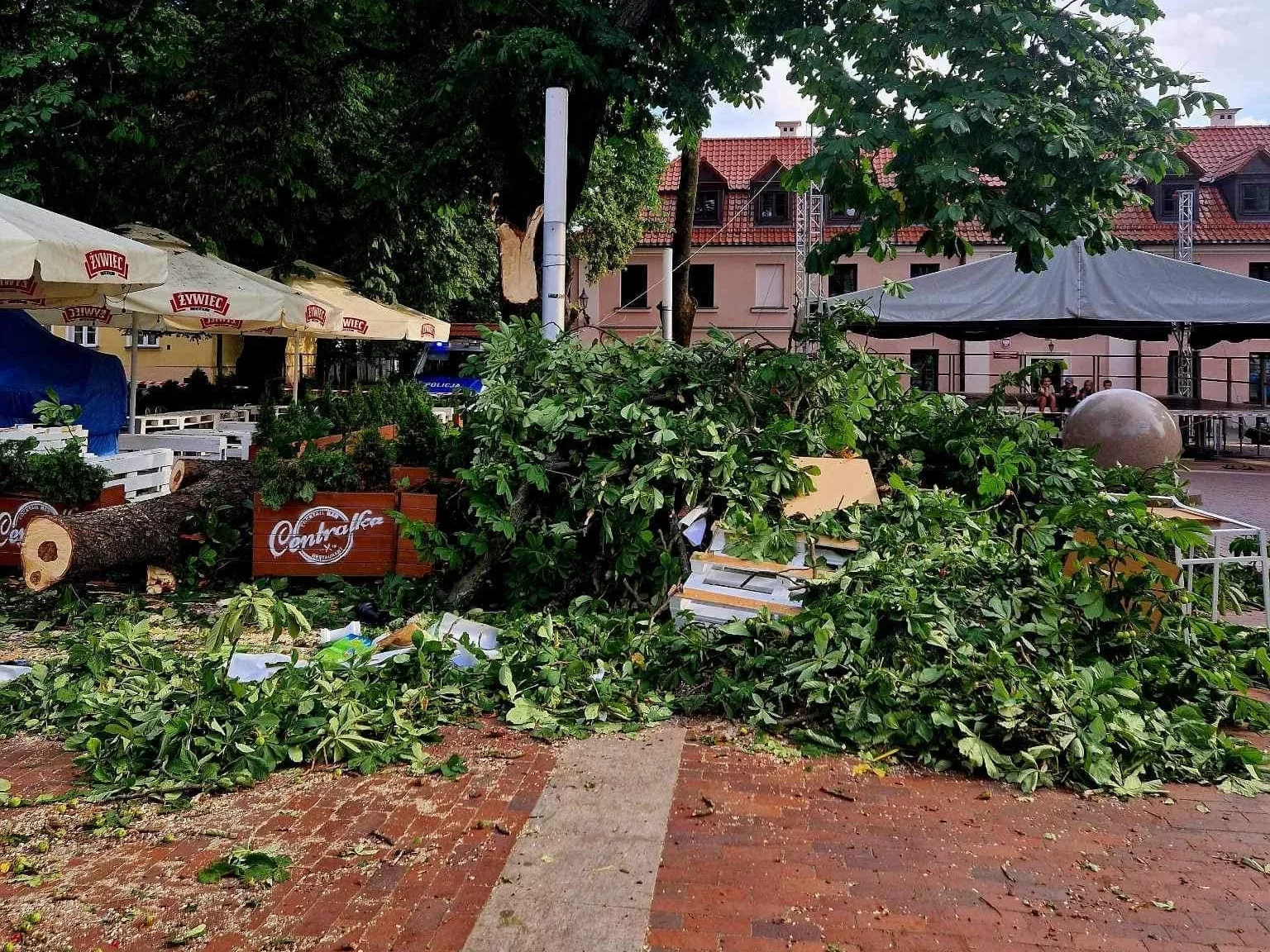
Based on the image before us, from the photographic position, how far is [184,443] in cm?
1133

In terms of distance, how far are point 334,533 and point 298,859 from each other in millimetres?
3937

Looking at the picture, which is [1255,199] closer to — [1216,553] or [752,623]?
[1216,553]

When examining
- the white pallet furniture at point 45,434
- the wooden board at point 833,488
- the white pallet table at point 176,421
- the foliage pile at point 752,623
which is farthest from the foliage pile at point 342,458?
the white pallet table at point 176,421

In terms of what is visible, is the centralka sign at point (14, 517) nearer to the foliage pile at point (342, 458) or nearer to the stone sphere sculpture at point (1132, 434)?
the foliage pile at point (342, 458)

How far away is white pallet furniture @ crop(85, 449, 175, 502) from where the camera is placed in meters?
8.35

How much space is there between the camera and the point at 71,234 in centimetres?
675

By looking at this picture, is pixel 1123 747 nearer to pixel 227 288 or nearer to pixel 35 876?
pixel 35 876

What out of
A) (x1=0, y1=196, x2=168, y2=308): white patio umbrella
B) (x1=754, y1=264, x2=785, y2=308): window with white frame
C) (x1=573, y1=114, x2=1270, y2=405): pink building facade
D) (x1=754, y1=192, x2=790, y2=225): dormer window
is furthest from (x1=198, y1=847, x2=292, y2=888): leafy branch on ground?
(x1=754, y1=192, x2=790, y2=225): dormer window

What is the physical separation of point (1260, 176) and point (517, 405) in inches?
1545

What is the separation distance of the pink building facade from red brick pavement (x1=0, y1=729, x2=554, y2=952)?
2925 centimetres

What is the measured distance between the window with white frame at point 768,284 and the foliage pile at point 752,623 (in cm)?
3406

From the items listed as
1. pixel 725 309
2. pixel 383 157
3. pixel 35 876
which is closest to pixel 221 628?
pixel 35 876

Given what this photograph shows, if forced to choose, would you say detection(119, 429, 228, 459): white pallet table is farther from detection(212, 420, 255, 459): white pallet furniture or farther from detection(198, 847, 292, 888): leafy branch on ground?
detection(198, 847, 292, 888): leafy branch on ground

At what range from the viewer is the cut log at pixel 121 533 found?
6.49 metres
